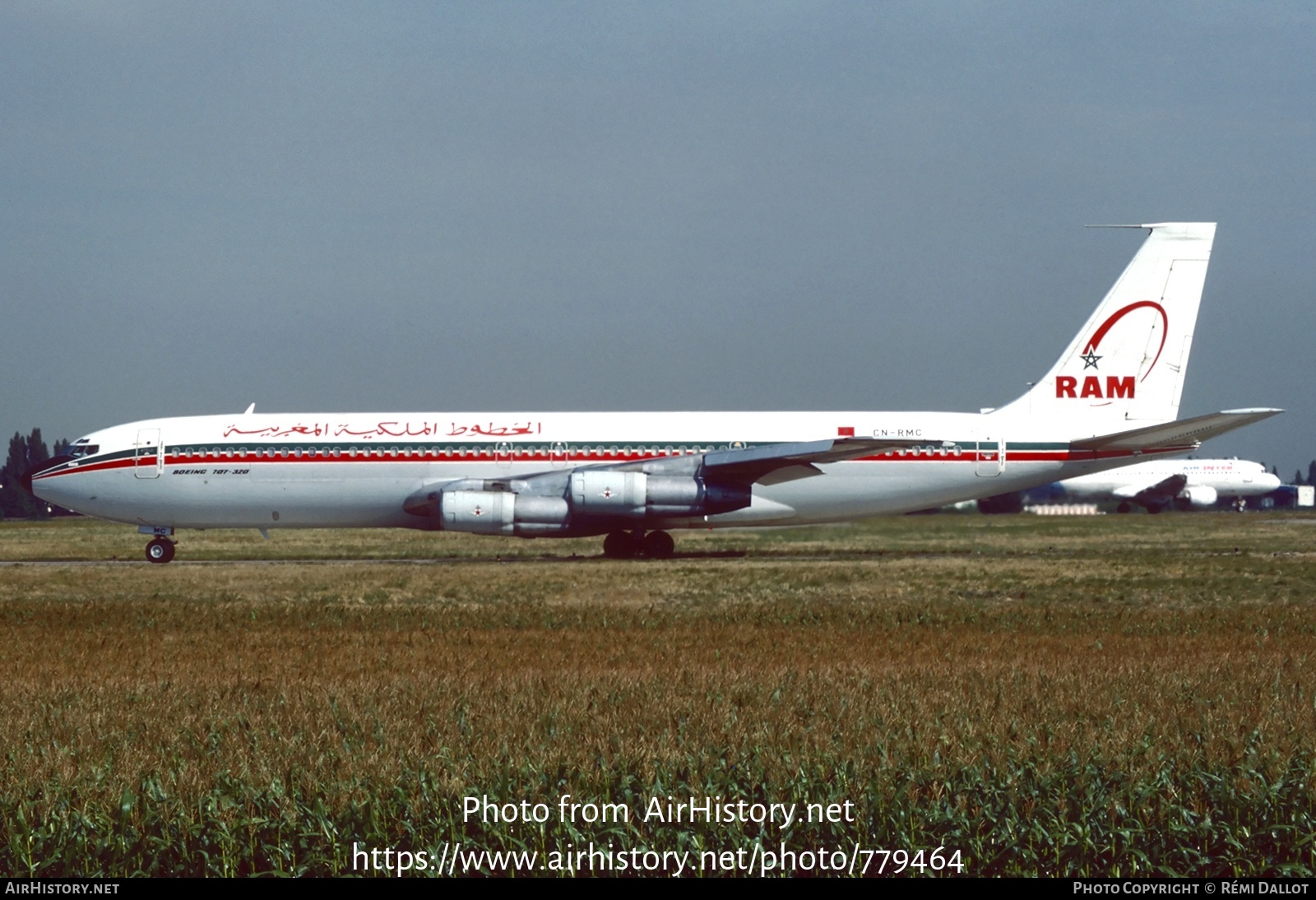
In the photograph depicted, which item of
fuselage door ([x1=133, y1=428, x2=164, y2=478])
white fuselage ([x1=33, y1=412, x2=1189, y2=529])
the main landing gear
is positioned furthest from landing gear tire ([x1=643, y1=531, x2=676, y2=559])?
fuselage door ([x1=133, y1=428, x2=164, y2=478])

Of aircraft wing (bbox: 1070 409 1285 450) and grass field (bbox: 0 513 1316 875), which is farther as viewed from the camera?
aircraft wing (bbox: 1070 409 1285 450)

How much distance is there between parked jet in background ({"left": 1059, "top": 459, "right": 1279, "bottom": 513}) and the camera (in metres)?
87.2

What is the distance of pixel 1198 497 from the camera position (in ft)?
295

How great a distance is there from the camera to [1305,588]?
21.7 meters

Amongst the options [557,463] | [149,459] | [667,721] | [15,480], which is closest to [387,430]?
[557,463]

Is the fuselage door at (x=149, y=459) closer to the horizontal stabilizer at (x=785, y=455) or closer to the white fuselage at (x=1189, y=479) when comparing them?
the horizontal stabilizer at (x=785, y=455)

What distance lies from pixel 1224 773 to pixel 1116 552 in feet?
84.5

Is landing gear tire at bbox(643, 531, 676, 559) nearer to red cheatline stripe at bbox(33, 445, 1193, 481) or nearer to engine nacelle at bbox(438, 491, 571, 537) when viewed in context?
red cheatline stripe at bbox(33, 445, 1193, 481)

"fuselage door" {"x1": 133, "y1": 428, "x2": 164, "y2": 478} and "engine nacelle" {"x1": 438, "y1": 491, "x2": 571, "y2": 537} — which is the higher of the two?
"fuselage door" {"x1": 133, "y1": 428, "x2": 164, "y2": 478}

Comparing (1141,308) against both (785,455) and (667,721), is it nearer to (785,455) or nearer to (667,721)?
(785,455)

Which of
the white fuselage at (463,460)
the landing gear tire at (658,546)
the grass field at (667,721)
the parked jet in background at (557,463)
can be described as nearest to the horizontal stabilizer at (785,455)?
the parked jet in background at (557,463)

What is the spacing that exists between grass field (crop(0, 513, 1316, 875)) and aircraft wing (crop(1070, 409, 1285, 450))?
8.89m

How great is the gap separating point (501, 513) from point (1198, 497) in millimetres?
71847
